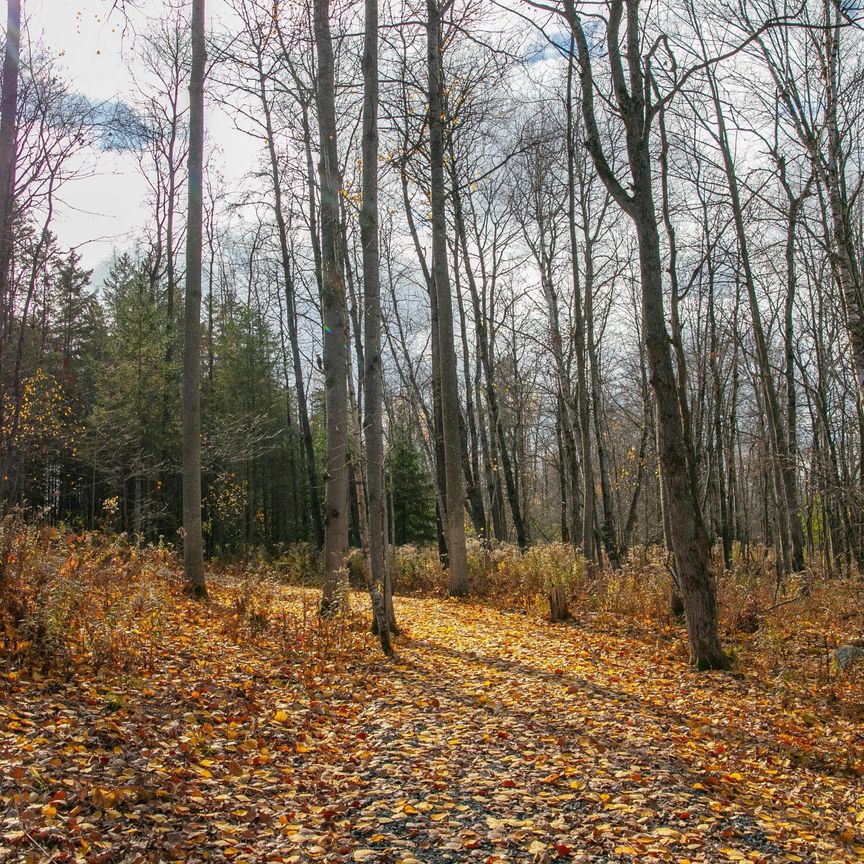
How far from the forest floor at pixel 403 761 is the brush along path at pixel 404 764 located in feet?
0.06

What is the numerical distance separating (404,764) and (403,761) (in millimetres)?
Answer: 60

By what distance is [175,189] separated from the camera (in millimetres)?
21656

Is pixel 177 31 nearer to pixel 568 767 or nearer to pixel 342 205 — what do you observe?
pixel 342 205

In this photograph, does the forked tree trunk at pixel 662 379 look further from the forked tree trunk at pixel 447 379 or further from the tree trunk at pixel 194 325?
the tree trunk at pixel 194 325

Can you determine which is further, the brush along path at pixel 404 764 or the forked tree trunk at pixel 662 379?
the forked tree trunk at pixel 662 379

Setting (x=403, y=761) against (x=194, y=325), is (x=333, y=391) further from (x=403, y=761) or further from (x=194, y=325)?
(x=403, y=761)

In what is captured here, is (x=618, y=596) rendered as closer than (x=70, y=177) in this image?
Yes

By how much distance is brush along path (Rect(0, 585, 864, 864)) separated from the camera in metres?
3.45

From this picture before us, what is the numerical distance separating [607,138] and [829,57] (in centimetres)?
496

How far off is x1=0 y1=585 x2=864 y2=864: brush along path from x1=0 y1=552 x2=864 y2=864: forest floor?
18 millimetres

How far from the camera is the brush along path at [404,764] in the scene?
345 centimetres

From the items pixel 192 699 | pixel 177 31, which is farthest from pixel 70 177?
pixel 192 699

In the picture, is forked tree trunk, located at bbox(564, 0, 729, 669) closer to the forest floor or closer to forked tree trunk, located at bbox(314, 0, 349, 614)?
the forest floor

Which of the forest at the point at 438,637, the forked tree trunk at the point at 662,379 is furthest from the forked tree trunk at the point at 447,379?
the forked tree trunk at the point at 662,379
